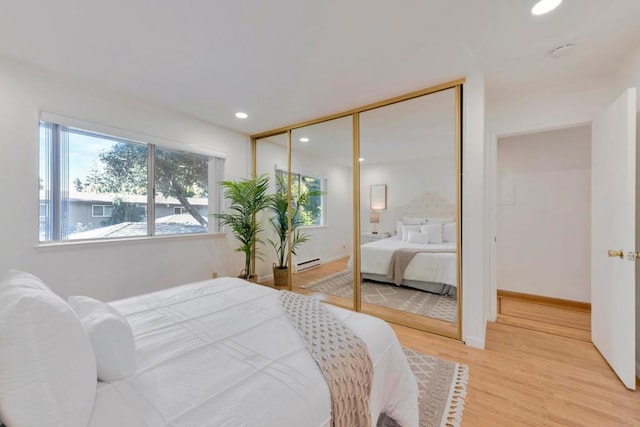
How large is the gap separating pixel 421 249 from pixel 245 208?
2.43m

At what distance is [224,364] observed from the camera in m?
1.03

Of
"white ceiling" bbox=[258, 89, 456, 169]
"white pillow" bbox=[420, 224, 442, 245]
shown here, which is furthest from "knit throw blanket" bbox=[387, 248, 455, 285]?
"white ceiling" bbox=[258, 89, 456, 169]

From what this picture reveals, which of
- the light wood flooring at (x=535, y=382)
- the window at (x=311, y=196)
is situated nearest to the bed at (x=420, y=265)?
the light wood flooring at (x=535, y=382)

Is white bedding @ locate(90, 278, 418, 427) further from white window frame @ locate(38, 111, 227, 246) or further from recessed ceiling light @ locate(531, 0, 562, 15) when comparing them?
recessed ceiling light @ locate(531, 0, 562, 15)

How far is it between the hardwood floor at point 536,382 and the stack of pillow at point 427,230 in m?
0.98

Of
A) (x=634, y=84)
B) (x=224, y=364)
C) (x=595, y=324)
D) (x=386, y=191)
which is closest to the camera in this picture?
(x=224, y=364)

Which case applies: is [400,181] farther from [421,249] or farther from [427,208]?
[421,249]

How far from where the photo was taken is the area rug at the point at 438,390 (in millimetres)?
1497

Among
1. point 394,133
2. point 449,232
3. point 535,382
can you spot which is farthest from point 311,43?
point 535,382

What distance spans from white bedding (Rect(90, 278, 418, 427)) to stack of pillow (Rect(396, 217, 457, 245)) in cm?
156

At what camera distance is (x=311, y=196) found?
3957 millimetres

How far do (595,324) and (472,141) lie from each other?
195 centimetres

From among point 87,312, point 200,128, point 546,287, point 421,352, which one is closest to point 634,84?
A: point 546,287

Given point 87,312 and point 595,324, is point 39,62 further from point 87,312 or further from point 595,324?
point 595,324
